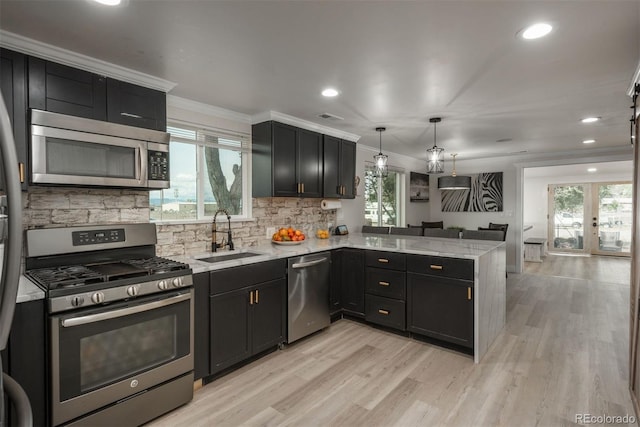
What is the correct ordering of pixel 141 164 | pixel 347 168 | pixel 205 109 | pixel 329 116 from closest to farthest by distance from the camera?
pixel 141 164
pixel 205 109
pixel 329 116
pixel 347 168

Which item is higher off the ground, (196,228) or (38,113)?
(38,113)

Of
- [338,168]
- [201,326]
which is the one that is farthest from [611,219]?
[201,326]

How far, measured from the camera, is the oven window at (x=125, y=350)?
75.6 inches

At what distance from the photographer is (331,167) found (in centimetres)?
439

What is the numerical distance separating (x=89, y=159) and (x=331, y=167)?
270cm

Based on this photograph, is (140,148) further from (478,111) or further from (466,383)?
(478,111)

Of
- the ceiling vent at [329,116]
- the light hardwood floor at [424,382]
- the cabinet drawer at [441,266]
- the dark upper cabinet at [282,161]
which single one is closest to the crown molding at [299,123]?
the dark upper cabinet at [282,161]

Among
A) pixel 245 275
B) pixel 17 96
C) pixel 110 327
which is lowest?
pixel 110 327

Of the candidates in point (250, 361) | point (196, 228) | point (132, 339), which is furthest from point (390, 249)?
point (132, 339)

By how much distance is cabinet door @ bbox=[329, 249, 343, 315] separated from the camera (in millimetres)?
3779

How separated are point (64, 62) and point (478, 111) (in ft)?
11.9

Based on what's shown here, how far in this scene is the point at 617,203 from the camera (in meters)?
8.84

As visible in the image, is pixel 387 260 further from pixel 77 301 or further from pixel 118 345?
pixel 77 301

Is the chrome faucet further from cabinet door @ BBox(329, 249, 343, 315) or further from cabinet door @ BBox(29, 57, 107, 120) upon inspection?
cabinet door @ BBox(29, 57, 107, 120)
